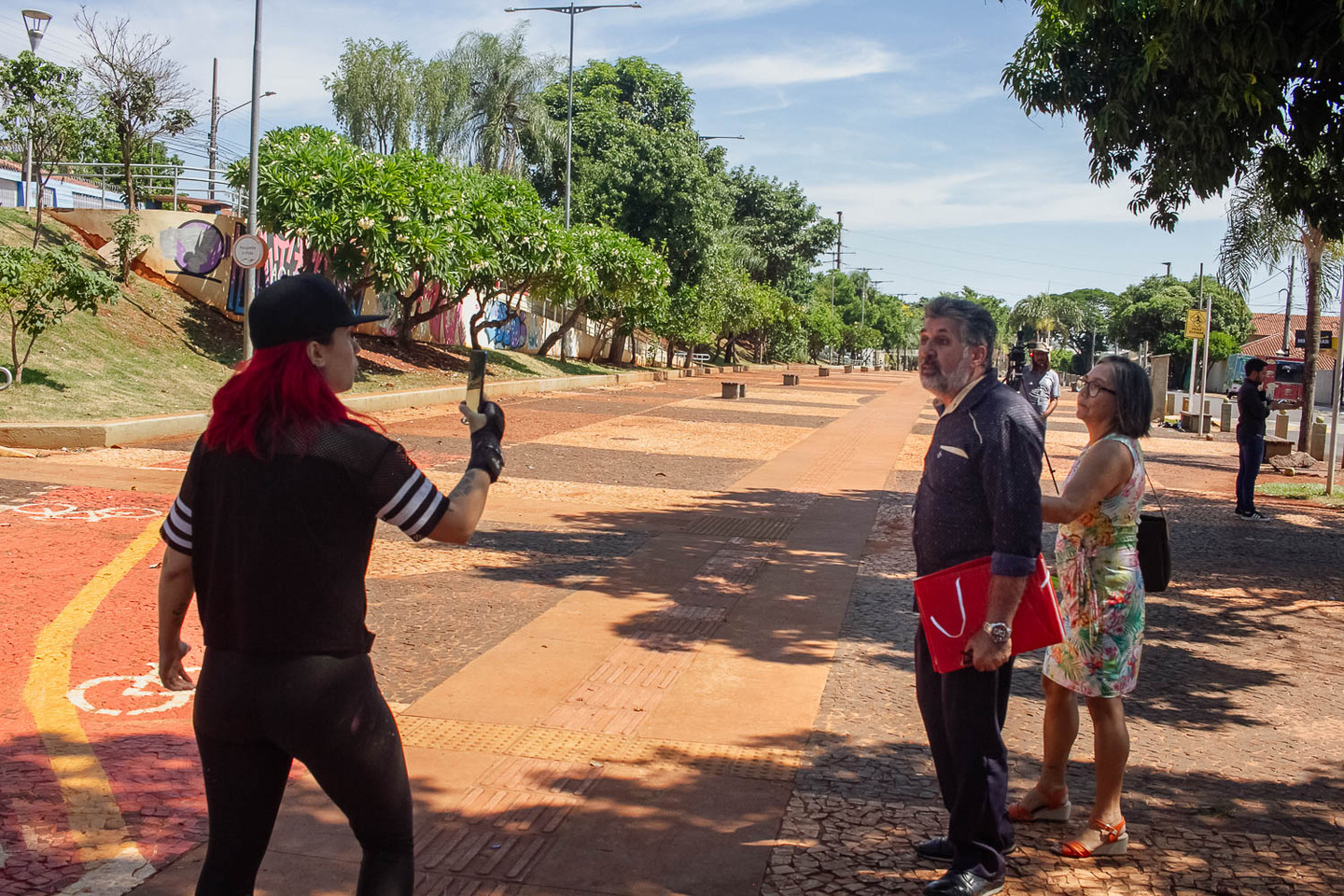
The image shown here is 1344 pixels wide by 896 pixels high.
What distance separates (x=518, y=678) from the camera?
5.48 m

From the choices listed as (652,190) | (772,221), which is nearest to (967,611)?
(652,190)

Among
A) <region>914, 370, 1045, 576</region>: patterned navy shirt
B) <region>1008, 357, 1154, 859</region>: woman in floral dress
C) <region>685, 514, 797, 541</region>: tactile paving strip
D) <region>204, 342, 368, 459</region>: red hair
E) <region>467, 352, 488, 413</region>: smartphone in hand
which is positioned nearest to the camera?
<region>204, 342, 368, 459</region>: red hair

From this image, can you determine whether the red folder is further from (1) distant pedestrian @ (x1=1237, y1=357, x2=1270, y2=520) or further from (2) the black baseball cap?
(1) distant pedestrian @ (x1=1237, y1=357, x2=1270, y2=520)

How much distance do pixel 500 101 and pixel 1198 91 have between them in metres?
40.0

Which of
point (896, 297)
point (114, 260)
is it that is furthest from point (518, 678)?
point (896, 297)

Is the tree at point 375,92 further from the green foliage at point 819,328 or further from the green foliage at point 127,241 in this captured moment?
the green foliage at point 819,328

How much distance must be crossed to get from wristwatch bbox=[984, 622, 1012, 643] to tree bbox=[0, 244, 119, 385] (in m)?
14.4

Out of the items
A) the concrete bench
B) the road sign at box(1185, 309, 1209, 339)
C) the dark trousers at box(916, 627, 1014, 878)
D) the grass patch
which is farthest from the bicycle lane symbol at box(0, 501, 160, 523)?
the road sign at box(1185, 309, 1209, 339)

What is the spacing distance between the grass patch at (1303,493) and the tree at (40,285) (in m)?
15.1

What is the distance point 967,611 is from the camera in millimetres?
3275

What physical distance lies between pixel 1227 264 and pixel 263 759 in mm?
19509

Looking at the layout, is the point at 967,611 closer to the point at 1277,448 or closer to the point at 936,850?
the point at 936,850

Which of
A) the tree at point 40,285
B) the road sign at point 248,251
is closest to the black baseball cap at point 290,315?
the tree at point 40,285

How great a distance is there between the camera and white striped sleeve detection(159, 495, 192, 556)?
244cm
